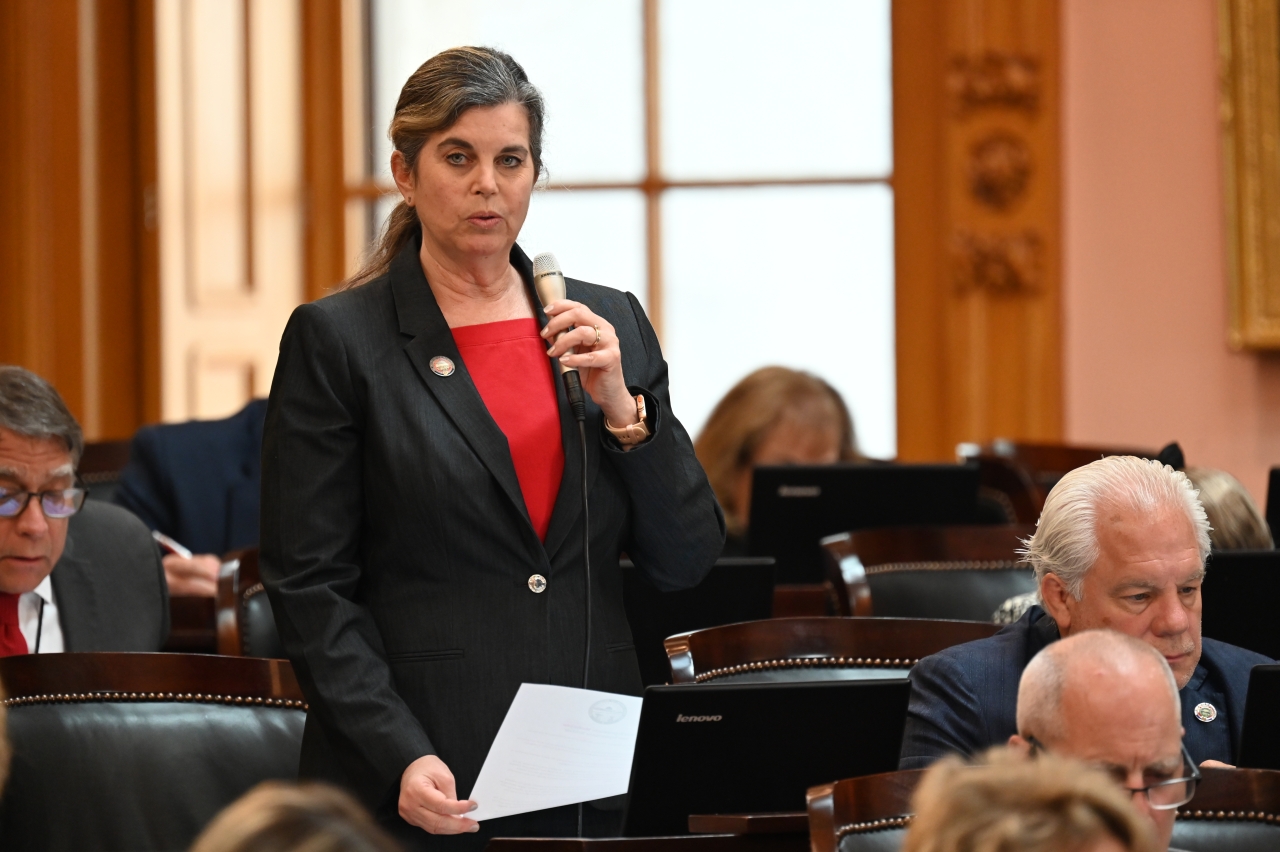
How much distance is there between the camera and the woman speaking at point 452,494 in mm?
2107

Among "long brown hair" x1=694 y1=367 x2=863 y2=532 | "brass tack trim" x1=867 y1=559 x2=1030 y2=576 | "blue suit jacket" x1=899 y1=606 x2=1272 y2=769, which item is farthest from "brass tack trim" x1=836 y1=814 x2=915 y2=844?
"long brown hair" x1=694 y1=367 x2=863 y2=532

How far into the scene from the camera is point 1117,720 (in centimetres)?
177

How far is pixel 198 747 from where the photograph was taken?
8.14 ft

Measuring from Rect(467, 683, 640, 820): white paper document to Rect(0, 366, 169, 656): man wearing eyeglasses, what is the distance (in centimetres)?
124

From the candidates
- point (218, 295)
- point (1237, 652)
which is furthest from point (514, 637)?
point (218, 295)

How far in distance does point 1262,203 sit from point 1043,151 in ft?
2.53

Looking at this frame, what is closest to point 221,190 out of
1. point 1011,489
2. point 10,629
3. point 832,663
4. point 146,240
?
→ point 146,240

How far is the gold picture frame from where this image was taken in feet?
19.2

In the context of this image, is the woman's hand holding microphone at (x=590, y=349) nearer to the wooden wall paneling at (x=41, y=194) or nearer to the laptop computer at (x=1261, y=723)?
the laptop computer at (x=1261, y=723)

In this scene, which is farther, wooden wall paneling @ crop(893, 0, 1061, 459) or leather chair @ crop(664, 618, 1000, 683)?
wooden wall paneling @ crop(893, 0, 1061, 459)

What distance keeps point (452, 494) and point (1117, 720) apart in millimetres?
841

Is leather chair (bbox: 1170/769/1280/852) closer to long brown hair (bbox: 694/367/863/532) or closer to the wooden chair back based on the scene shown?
long brown hair (bbox: 694/367/863/532)

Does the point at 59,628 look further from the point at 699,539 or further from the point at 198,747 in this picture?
the point at 699,539

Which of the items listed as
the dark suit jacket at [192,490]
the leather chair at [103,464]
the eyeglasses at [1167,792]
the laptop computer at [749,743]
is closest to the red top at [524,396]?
the laptop computer at [749,743]
